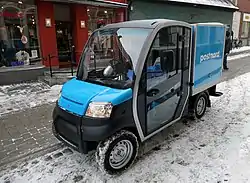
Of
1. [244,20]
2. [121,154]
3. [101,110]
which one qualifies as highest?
[244,20]

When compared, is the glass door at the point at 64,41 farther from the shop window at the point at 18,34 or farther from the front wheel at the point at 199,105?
the front wheel at the point at 199,105

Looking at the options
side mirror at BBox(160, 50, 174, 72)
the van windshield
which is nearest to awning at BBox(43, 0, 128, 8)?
the van windshield

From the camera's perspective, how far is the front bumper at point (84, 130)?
277 centimetres

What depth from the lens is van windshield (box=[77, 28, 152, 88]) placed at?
10.0 ft

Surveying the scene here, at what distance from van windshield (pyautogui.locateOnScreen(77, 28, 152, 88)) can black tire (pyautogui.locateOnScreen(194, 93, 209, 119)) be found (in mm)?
2201

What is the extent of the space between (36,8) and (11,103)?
4.61 m

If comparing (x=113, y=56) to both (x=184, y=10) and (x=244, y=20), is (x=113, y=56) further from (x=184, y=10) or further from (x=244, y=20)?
Result: (x=244, y=20)

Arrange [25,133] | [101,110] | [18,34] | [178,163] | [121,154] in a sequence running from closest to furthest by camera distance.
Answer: [101,110]
[121,154]
[178,163]
[25,133]
[18,34]

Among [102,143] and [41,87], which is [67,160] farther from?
[41,87]

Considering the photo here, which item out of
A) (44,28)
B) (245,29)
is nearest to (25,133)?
(44,28)

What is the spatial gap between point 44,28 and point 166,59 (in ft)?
24.1

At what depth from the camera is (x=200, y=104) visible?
191 inches

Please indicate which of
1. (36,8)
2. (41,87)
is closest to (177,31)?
(41,87)

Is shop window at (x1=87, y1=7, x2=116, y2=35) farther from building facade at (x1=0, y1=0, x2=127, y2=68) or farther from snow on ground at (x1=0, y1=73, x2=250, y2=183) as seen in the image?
snow on ground at (x1=0, y1=73, x2=250, y2=183)
